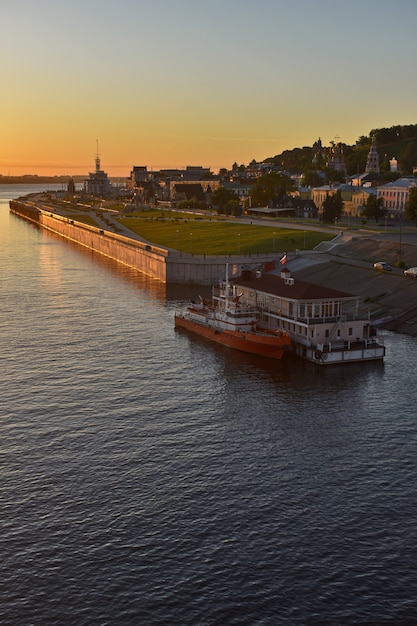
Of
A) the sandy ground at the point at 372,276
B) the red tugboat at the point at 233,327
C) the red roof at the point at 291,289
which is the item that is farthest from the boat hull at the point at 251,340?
the sandy ground at the point at 372,276

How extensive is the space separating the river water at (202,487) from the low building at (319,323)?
183 centimetres

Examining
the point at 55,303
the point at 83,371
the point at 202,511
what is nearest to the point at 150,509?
the point at 202,511

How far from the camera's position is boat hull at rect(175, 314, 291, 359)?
2958 inches

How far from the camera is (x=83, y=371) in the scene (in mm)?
68812

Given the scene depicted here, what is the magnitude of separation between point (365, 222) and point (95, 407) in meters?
129

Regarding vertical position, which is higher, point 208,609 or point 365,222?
point 365,222

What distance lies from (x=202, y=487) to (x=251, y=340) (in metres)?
33.4

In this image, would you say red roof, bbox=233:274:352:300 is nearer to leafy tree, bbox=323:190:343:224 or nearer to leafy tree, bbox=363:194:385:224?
leafy tree, bbox=323:190:343:224

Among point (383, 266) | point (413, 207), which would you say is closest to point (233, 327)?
point (383, 266)

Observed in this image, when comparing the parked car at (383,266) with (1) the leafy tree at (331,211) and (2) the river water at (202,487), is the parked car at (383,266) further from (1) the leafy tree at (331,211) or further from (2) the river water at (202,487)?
(1) the leafy tree at (331,211)

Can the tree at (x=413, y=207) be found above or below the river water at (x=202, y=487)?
above

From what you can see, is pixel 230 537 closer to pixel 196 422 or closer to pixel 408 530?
pixel 408 530

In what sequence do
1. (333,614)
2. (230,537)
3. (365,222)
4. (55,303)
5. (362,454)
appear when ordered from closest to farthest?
(333,614)
(230,537)
(362,454)
(55,303)
(365,222)

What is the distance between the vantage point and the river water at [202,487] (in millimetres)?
34625
